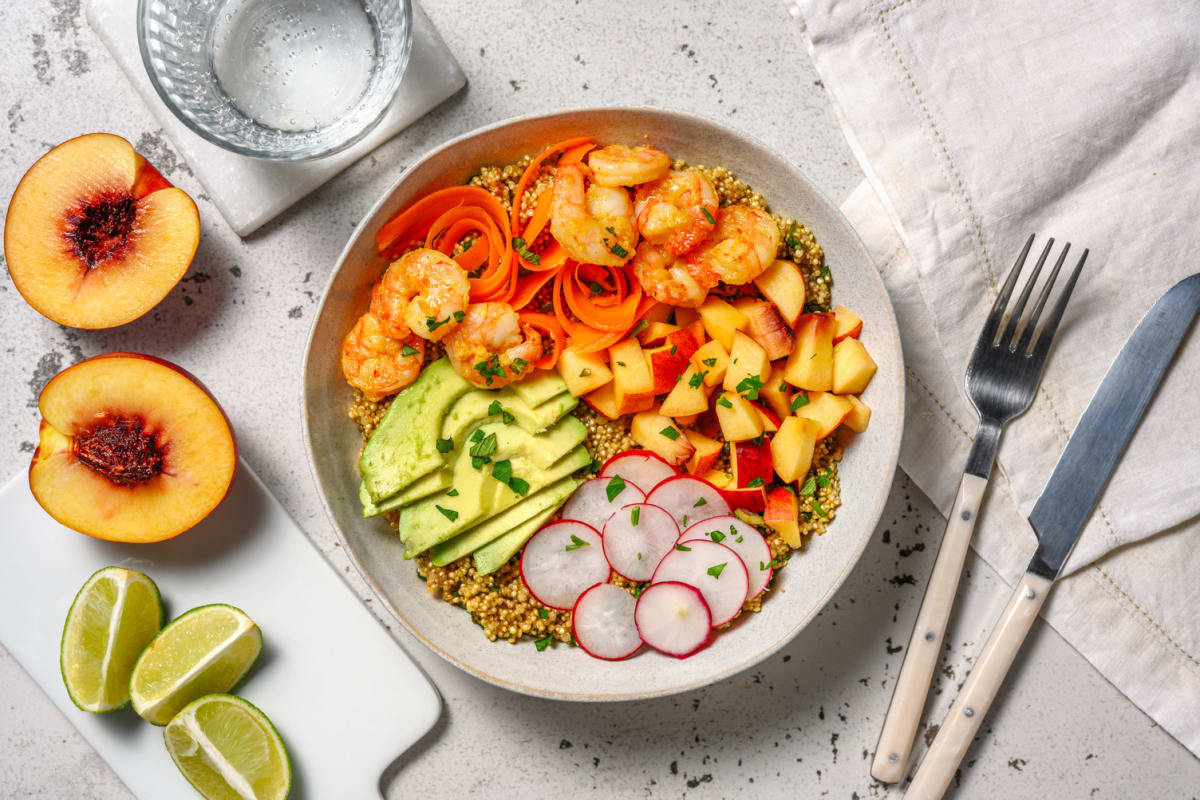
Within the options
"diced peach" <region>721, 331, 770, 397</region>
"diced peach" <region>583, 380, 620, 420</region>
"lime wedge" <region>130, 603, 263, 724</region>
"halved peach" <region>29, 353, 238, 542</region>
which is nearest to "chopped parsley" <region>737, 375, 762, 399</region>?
"diced peach" <region>721, 331, 770, 397</region>

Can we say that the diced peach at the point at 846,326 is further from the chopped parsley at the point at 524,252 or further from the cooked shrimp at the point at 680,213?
the chopped parsley at the point at 524,252

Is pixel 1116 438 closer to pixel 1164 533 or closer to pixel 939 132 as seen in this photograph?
pixel 1164 533

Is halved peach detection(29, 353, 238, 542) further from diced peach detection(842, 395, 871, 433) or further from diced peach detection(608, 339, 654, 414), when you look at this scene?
diced peach detection(842, 395, 871, 433)

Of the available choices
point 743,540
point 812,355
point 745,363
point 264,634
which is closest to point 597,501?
point 743,540

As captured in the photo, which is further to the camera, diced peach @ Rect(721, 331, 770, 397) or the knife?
the knife

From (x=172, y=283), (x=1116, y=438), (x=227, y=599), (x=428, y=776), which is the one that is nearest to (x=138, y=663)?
(x=227, y=599)
